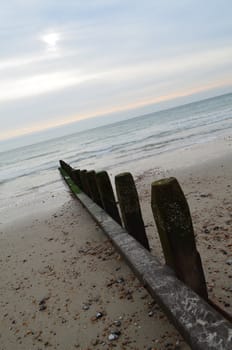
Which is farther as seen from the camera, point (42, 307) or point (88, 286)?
point (88, 286)

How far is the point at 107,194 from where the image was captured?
15.7 ft

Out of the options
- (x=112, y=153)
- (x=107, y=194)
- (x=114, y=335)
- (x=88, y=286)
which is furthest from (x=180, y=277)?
(x=112, y=153)

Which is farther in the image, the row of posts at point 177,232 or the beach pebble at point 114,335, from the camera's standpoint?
the beach pebble at point 114,335

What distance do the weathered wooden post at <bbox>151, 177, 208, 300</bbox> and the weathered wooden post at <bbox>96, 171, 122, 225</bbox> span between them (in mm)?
2167

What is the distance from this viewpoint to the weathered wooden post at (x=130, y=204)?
3.66m

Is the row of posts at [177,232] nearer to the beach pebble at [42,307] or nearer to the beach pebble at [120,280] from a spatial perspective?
the beach pebble at [120,280]

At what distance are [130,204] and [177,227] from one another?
4.32ft

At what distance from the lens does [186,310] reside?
7.32ft

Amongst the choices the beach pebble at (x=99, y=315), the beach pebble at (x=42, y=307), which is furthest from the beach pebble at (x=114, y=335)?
the beach pebble at (x=42, y=307)

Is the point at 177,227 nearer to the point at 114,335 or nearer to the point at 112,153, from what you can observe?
the point at 114,335

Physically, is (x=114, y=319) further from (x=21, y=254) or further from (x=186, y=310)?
(x=21, y=254)

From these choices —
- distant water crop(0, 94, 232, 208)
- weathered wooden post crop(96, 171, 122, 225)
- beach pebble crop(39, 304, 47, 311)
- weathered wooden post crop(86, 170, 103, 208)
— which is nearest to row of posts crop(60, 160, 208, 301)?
beach pebble crop(39, 304, 47, 311)

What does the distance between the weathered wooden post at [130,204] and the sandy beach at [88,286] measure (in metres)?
0.57

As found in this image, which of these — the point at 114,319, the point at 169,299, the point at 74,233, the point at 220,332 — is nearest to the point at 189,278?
the point at 169,299
